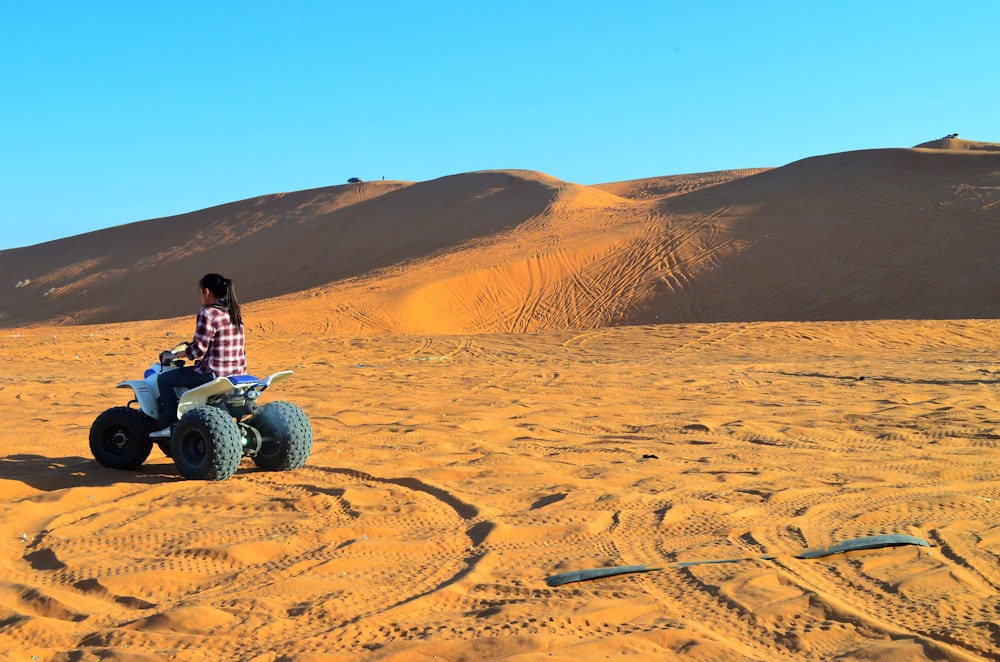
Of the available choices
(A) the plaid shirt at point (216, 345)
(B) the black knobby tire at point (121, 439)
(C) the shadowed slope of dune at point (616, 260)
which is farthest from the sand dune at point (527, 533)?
(C) the shadowed slope of dune at point (616, 260)

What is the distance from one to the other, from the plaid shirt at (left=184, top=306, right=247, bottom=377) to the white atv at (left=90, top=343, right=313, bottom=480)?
4.3 inches

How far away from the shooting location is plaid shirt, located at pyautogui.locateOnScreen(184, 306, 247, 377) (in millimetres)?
6602

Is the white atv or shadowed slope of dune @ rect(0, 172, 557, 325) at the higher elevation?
shadowed slope of dune @ rect(0, 172, 557, 325)

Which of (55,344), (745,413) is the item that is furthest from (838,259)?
(55,344)

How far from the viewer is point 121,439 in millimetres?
7141

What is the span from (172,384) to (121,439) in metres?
0.68

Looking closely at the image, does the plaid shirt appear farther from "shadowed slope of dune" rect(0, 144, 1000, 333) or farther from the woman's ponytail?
"shadowed slope of dune" rect(0, 144, 1000, 333)

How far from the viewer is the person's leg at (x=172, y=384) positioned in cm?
686

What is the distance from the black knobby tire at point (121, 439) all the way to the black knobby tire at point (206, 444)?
485mm

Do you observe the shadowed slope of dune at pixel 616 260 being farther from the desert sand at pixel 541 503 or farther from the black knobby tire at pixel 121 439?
the black knobby tire at pixel 121 439

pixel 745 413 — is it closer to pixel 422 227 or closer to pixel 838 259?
pixel 838 259

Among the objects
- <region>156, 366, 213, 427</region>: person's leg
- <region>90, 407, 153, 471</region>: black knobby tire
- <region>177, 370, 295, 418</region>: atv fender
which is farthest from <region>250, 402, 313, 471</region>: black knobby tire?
<region>90, 407, 153, 471</region>: black knobby tire

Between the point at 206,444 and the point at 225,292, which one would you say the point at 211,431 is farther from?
the point at 225,292

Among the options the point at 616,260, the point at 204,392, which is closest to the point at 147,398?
the point at 204,392
